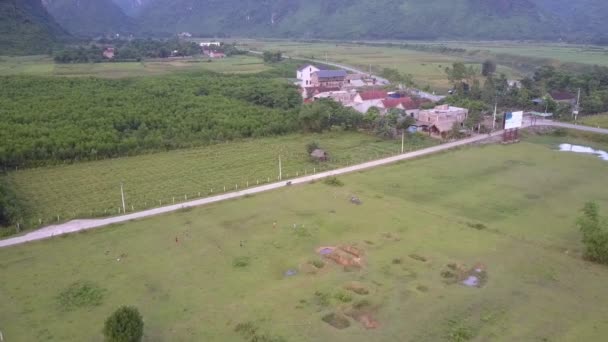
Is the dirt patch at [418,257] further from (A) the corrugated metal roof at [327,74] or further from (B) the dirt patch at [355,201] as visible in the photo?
(A) the corrugated metal roof at [327,74]

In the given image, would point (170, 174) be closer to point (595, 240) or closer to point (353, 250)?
point (353, 250)

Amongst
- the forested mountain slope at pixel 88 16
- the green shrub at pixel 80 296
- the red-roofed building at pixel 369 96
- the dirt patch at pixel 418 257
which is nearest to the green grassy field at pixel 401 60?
the red-roofed building at pixel 369 96

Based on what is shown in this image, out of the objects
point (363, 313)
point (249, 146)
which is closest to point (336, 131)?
point (249, 146)

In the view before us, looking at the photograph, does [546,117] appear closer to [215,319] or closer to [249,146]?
[249,146]

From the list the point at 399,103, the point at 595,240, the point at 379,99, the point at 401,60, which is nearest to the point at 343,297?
the point at 595,240

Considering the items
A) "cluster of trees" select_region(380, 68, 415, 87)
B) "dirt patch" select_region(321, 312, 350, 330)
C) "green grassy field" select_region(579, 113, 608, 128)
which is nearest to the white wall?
"cluster of trees" select_region(380, 68, 415, 87)

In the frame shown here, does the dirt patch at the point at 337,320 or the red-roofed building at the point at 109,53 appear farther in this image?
the red-roofed building at the point at 109,53

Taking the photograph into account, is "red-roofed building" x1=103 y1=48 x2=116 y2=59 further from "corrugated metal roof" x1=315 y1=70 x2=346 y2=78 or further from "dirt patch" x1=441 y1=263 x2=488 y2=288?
"dirt patch" x1=441 y1=263 x2=488 y2=288

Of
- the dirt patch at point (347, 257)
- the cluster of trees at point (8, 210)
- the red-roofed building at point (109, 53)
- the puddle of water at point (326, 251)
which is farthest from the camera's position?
the red-roofed building at point (109, 53)
